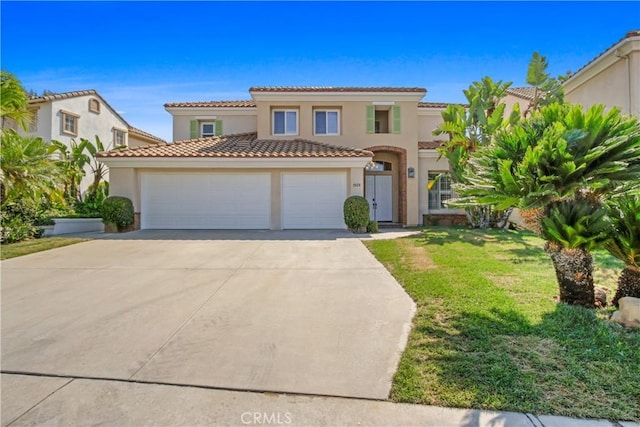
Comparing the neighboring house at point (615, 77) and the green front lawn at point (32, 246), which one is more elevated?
the neighboring house at point (615, 77)

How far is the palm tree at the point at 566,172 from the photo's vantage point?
4062 mm

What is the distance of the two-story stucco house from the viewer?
14414mm

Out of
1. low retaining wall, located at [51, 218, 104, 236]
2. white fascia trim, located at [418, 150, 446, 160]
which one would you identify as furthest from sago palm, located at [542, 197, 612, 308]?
low retaining wall, located at [51, 218, 104, 236]

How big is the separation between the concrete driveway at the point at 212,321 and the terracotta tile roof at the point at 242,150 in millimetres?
Result: 6630

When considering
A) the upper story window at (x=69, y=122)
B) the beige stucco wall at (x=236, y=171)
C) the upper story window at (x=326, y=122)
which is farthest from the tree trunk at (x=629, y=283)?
the upper story window at (x=69, y=122)

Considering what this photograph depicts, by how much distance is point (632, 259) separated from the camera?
4.50 metres

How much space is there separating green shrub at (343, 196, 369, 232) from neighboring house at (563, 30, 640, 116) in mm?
9789

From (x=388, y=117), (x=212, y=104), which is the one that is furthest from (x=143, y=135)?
(x=388, y=117)

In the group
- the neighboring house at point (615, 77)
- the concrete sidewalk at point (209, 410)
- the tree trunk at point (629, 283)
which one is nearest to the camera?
the concrete sidewalk at point (209, 410)

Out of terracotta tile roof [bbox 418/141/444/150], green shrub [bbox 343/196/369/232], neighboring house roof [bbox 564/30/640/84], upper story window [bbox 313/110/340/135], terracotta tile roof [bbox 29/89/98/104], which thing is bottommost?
green shrub [bbox 343/196/369/232]

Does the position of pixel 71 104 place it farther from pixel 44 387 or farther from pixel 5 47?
pixel 44 387

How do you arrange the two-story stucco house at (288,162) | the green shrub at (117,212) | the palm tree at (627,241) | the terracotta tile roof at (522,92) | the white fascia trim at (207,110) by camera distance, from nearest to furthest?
1. the palm tree at (627,241)
2. the green shrub at (117,212)
3. the two-story stucco house at (288,162)
4. the terracotta tile roof at (522,92)
5. the white fascia trim at (207,110)

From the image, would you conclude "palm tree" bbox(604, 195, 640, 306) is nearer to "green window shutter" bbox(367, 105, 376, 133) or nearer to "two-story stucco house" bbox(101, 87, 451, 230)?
A: "two-story stucco house" bbox(101, 87, 451, 230)

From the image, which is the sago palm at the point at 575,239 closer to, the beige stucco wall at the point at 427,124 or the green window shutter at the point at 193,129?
the beige stucco wall at the point at 427,124
